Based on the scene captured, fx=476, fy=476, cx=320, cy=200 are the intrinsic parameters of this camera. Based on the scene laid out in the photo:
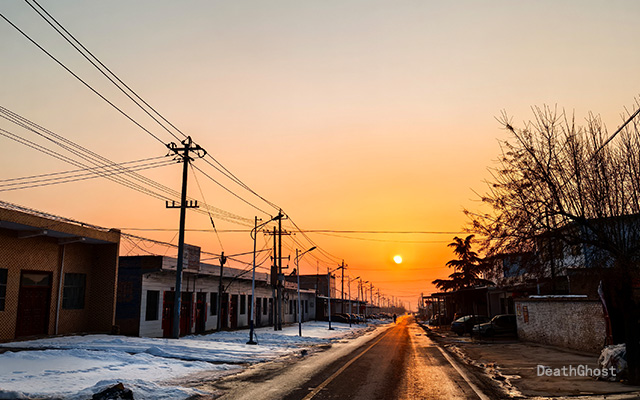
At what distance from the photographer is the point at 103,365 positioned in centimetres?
1616

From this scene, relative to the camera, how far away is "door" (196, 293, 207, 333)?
134ft

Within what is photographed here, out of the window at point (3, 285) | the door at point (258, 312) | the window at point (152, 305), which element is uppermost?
the window at point (3, 285)

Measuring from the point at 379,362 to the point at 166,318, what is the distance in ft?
72.4

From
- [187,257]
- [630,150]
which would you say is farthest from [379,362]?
[187,257]

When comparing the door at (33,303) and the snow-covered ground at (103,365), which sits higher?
the door at (33,303)

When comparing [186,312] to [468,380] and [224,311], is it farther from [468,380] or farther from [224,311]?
[468,380]

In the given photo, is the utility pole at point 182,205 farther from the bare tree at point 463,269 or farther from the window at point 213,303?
the bare tree at point 463,269

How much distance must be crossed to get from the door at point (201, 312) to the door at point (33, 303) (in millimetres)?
16694

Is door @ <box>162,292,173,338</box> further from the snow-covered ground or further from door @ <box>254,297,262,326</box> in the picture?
door @ <box>254,297,262,326</box>

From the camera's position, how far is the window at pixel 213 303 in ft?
144

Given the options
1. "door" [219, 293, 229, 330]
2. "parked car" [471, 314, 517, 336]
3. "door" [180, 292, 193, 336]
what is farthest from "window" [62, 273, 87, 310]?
"parked car" [471, 314, 517, 336]

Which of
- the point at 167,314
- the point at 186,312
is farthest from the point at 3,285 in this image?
the point at 186,312

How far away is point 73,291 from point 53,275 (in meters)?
2.06

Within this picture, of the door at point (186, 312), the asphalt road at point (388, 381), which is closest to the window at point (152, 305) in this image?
the door at point (186, 312)
